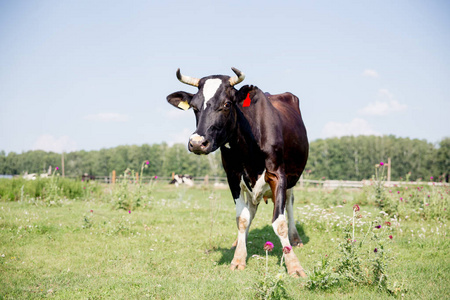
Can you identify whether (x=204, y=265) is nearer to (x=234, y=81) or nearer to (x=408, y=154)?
(x=234, y=81)

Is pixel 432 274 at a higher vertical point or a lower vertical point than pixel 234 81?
lower

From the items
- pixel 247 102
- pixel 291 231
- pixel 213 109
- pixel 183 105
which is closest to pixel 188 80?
pixel 183 105

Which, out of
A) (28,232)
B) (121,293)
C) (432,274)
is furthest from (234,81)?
(28,232)

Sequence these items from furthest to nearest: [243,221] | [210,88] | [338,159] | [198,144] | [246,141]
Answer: [338,159], [243,221], [246,141], [210,88], [198,144]

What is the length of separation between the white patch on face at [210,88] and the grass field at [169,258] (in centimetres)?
Answer: 213

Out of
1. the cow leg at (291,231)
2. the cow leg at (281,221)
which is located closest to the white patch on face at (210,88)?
the cow leg at (281,221)

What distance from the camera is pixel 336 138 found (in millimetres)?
69438

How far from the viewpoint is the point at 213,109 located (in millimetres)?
4398

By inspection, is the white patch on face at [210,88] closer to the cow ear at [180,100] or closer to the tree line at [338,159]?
the cow ear at [180,100]

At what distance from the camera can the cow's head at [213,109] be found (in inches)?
165

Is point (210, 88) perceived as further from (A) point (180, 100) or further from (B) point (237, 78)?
(A) point (180, 100)

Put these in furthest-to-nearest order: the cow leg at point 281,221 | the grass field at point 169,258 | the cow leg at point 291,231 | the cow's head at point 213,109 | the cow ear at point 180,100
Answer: the cow leg at point 291,231 < the cow ear at point 180,100 < the cow leg at point 281,221 < the cow's head at point 213,109 < the grass field at point 169,258

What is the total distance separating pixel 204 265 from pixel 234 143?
196 cm

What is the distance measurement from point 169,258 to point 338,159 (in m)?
64.7
